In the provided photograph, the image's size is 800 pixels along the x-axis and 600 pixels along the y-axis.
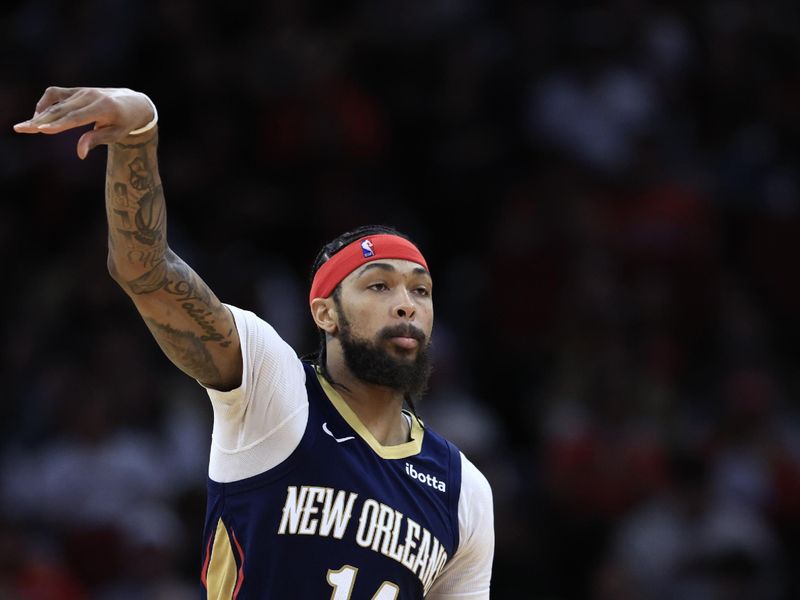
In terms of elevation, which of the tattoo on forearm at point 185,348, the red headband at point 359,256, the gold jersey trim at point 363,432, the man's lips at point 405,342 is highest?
the red headband at point 359,256

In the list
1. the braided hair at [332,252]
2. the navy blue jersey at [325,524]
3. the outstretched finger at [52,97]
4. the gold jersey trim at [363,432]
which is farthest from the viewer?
the braided hair at [332,252]

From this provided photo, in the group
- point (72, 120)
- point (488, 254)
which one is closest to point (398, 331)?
point (72, 120)

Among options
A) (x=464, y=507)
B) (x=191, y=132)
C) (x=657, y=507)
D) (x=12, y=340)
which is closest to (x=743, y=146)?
(x=657, y=507)

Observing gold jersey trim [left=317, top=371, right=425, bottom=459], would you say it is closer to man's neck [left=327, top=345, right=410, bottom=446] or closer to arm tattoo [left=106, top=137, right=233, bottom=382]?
man's neck [left=327, top=345, right=410, bottom=446]

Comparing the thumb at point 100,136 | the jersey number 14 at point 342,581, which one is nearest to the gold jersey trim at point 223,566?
the jersey number 14 at point 342,581

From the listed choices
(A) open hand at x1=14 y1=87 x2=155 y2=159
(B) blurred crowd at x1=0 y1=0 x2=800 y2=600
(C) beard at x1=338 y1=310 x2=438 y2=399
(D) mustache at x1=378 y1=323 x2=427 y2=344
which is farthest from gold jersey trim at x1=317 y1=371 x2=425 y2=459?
(B) blurred crowd at x1=0 y1=0 x2=800 y2=600

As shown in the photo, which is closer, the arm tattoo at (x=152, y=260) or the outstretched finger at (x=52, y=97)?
the outstretched finger at (x=52, y=97)

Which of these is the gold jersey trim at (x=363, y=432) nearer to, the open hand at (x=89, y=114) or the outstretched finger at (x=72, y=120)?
the open hand at (x=89, y=114)

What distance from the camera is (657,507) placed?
392 inches

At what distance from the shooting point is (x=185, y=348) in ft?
14.4

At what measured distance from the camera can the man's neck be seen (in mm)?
4961

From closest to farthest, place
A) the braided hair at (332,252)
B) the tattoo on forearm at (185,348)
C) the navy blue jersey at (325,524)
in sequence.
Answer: the tattoo on forearm at (185,348) < the navy blue jersey at (325,524) < the braided hair at (332,252)

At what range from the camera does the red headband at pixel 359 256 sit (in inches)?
198

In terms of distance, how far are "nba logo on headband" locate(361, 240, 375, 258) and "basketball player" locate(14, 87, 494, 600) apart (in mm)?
11
